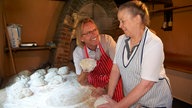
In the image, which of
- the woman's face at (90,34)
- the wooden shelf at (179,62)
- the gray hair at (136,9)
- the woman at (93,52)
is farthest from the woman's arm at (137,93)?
the wooden shelf at (179,62)

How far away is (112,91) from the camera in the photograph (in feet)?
4.41

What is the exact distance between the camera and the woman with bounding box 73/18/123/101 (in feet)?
5.09

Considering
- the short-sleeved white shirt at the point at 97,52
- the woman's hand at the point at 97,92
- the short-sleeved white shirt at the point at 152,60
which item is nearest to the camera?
the short-sleeved white shirt at the point at 152,60

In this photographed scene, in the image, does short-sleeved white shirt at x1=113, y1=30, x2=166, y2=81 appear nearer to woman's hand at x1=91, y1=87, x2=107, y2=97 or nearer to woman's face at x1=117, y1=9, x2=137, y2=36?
woman's face at x1=117, y1=9, x2=137, y2=36

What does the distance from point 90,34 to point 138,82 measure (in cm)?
57

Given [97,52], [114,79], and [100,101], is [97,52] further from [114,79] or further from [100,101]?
[100,101]

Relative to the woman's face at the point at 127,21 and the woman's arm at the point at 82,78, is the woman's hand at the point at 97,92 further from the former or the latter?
the woman's face at the point at 127,21

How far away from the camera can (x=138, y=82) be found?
3.77ft

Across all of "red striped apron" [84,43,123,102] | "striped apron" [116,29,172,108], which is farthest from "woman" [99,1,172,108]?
"red striped apron" [84,43,123,102]

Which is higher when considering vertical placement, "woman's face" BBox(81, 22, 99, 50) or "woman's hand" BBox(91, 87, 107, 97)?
"woman's face" BBox(81, 22, 99, 50)

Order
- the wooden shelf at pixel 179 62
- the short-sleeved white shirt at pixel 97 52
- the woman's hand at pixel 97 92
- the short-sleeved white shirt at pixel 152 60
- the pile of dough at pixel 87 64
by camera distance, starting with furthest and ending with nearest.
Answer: the wooden shelf at pixel 179 62
the short-sleeved white shirt at pixel 97 52
the pile of dough at pixel 87 64
the woman's hand at pixel 97 92
the short-sleeved white shirt at pixel 152 60

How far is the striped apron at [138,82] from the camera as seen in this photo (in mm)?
1112

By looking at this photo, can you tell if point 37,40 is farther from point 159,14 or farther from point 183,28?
point 183,28

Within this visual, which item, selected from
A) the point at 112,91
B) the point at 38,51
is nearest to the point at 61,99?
the point at 112,91
